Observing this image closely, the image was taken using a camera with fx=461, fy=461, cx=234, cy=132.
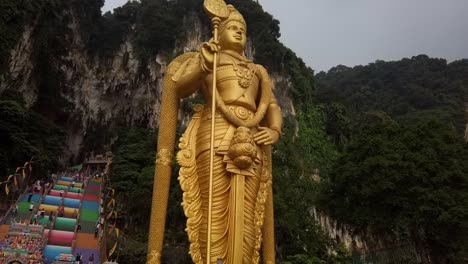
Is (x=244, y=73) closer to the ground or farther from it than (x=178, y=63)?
closer to the ground

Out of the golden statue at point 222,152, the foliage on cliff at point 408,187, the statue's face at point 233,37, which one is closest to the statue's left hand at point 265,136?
the golden statue at point 222,152

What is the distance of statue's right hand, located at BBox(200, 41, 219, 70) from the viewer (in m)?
4.18

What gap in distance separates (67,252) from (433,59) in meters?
39.8

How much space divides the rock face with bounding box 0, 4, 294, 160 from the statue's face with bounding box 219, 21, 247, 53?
823 inches

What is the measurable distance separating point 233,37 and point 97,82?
24.0m

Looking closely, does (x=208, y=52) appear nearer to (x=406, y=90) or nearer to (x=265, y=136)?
(x=265, y=136)

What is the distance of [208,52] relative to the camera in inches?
167

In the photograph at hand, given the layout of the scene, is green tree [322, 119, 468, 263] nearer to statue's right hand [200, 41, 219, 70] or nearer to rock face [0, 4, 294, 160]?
statue's right hand [200, 41, 219, 70]

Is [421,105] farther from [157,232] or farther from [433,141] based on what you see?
[157,232]

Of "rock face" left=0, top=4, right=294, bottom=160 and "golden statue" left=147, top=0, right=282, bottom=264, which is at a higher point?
"rock face" left=0, top=4, right=294, bottom=160

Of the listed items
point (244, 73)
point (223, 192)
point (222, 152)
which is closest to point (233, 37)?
point (244, 73)

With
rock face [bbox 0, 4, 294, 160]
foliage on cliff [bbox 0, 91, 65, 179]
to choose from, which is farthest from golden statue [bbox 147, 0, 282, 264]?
rock face [bbox 0, 4, 294, 160]

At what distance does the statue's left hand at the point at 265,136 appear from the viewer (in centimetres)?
432

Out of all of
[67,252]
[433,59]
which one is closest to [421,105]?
[433,59]
